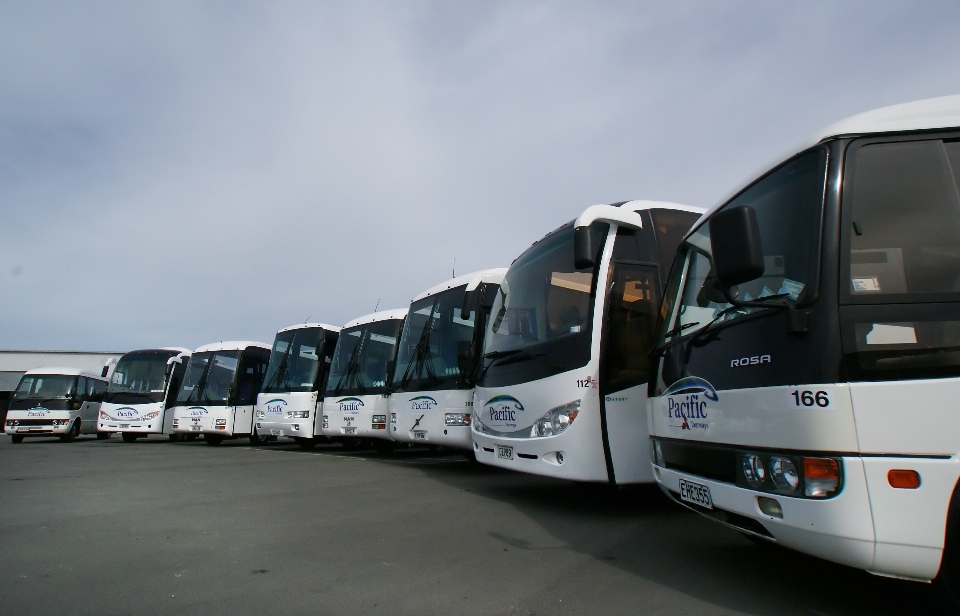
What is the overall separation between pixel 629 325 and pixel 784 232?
248 cm

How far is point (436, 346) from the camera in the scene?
1001 cm

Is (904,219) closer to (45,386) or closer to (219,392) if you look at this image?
(219,392)

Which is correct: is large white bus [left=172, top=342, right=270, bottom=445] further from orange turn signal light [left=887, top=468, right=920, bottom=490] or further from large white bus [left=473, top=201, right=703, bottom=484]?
orange turn signal light [left=887, top=468, right=920, bottom=490]

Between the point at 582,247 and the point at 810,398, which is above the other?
the point at 582,247

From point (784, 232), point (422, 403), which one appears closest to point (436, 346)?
point (422, 403)

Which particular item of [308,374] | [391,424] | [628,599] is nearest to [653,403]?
[628,599]

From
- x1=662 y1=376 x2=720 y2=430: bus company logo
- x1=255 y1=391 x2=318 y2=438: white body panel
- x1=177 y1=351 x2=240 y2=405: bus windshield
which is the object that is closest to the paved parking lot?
x1=662 y1=376 x2=720 y2=430: bus company logo

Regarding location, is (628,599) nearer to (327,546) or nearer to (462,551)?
(462,551)

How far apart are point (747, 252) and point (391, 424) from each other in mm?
8246

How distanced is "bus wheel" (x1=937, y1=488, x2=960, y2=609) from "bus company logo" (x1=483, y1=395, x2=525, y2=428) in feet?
12.5

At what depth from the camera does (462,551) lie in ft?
15.3

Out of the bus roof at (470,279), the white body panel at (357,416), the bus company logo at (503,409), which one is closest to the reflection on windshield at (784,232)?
the bus company logo at (503,409)

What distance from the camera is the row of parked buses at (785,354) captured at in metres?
2.79

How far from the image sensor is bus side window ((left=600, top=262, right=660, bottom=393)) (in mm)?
5742
